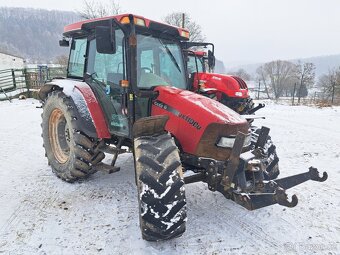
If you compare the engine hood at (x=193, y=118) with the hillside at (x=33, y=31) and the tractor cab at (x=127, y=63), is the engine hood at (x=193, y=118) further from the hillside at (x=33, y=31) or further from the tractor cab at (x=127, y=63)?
the hillside at (x=33, y=31)

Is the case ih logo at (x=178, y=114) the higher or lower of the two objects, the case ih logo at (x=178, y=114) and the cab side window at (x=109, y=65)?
the lower

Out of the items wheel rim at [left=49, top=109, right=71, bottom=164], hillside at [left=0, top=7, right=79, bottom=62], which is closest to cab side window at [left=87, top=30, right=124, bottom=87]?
wheel rim at [left=49, top=109, right=71, bottom=164]

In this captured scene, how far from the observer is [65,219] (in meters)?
3.25

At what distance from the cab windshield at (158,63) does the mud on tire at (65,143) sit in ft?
3.55

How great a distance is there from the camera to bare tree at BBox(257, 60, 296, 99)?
58875mm

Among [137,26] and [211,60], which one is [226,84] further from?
[137,26]

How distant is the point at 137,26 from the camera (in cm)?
330

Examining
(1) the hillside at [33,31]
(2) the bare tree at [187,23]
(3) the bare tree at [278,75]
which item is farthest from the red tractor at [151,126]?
(1) the hillside at [33,31]

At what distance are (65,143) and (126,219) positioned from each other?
2.00m

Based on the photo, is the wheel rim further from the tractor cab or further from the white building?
the white building

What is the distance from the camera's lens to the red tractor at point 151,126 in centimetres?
261

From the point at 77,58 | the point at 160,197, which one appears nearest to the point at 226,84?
the point at 77,58

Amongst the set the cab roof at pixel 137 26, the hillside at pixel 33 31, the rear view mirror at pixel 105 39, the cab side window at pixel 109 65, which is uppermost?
the hillside at pixel 33 31

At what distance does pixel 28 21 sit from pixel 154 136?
14963cm
